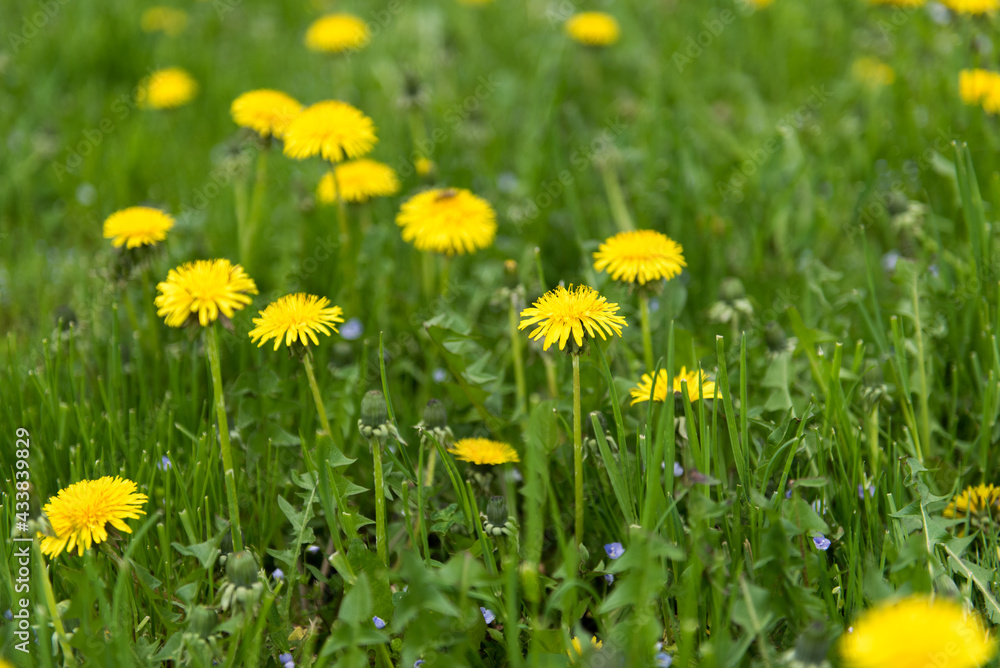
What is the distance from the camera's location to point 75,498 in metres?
1.57

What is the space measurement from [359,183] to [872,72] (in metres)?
2.38

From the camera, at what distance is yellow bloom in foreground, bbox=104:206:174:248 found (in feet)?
7.04

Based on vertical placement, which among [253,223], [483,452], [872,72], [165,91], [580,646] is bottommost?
[580,646]

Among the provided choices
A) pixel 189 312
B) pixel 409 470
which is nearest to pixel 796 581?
pixel 409 470

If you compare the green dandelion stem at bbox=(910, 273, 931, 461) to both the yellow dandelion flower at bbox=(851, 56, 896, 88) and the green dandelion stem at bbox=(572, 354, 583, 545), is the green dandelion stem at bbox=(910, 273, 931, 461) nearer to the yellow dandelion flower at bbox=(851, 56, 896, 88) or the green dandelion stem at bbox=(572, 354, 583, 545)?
the green dandelion stem at bbox=(572, 354, 583, 545)

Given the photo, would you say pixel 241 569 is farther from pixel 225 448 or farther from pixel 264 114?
pixel 264 114

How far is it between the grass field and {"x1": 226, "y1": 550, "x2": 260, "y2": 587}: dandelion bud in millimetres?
11

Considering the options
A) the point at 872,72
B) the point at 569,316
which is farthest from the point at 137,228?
the point at 872,72

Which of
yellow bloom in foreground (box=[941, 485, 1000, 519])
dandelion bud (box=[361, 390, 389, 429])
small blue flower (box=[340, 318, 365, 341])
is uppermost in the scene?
small blue flower (box=[340, 318, 365, 341])

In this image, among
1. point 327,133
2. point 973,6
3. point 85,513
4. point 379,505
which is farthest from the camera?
point 973,6

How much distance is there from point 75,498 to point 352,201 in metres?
1.47

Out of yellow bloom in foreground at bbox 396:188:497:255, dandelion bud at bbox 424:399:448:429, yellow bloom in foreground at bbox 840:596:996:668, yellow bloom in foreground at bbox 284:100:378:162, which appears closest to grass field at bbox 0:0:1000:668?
yellow bloom in foreground at bbox 840:596:996:668

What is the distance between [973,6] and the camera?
3080 millimetres

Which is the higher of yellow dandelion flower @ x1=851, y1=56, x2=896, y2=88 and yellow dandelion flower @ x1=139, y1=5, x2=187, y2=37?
yellow dandelion flower @ x1=139, y1=5, x2=187, y2=37
